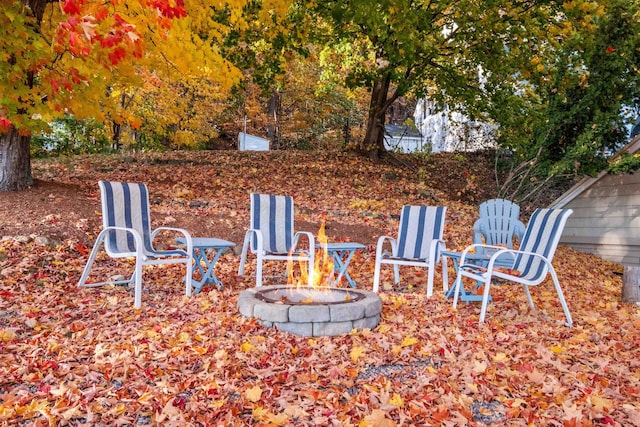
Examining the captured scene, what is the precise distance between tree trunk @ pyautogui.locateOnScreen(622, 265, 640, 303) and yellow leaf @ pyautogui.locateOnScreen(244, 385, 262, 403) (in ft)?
16.3

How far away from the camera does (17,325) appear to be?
3941 millimetres

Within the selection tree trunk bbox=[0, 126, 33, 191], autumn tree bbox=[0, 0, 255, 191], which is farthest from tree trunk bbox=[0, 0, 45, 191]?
autumn tree bbox=[0, 0, 255, 191]

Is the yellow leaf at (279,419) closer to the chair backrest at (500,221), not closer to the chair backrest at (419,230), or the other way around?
the chair backrest at (419,230)

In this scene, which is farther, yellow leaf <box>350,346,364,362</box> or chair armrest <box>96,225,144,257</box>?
chair armrest <box>96,225,144,257</box>

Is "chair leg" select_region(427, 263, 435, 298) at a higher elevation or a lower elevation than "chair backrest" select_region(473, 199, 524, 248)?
lower

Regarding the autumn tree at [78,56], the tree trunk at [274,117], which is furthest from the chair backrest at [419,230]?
the tree trunk at [274,117]

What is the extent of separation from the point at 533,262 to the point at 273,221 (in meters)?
2.73

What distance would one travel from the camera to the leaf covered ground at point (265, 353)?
2697mm

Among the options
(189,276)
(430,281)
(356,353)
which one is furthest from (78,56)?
(356,353)

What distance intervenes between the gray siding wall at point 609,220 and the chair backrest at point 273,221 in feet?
21.3

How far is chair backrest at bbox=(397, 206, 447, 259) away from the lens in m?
5.73

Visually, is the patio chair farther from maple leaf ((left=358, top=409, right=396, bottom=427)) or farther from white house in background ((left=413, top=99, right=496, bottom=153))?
white house in background ((left=413, top=99, right=496, bottom=153))

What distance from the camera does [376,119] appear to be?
1420cm

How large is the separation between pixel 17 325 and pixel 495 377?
137 inches
